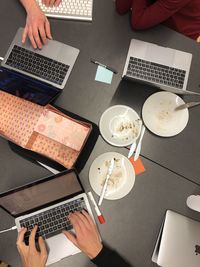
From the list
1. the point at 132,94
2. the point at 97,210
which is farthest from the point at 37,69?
the point at 97,210

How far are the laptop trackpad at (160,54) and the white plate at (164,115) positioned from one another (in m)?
0.15

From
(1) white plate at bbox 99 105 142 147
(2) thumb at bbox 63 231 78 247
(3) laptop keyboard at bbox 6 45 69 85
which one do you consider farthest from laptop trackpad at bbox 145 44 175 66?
(2) thumb at bbox 63 231 78 247

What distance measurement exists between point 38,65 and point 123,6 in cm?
44

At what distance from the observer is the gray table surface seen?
0.96m

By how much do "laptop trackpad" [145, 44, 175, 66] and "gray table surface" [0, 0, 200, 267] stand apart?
4cm

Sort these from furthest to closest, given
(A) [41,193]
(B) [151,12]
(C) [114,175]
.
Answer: (B) [151,12] → (C) [114,175] → (A) [41,193]

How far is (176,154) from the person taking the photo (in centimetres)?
103

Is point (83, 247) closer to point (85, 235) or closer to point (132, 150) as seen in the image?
point (85, 235)

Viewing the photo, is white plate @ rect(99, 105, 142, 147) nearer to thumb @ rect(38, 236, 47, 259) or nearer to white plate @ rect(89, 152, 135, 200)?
white plate @ rect(89, 152, 135, 200)

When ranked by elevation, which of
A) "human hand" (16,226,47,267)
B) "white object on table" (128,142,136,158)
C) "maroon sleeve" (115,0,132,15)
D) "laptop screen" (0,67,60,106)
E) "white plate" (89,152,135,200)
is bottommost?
"human hand" (16,226,47,267)

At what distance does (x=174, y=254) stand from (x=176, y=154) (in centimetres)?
35

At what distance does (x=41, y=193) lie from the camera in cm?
88

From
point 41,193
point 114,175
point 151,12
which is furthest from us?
point 151,12

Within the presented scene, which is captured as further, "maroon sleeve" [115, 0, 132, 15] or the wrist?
"maroon sleeve" [115, 0, 132, 15]
